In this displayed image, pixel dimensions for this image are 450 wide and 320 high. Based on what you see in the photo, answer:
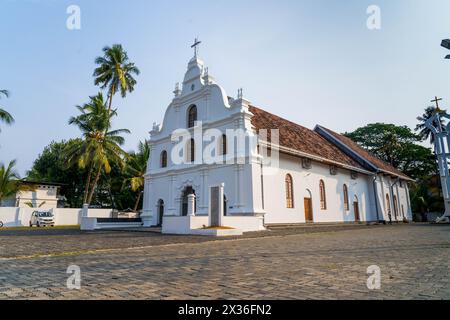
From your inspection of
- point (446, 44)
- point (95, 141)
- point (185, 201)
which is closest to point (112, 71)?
point (95, 141)

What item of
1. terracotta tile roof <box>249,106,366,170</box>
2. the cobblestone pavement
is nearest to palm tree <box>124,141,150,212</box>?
terracotta tile roof <box>249,106,366,170</box>

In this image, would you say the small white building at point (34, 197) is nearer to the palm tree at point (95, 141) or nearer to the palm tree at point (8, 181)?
the palm tree at point (8, 181)

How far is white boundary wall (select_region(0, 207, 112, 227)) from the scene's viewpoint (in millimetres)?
27719

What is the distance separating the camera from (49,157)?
40.2 metres

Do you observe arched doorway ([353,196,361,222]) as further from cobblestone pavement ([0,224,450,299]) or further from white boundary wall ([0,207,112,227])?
white boundary wall ([0,207,112,227])

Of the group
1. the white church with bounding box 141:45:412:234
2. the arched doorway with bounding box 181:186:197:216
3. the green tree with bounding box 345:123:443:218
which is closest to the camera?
the white church with bounding box 141:45:412:234

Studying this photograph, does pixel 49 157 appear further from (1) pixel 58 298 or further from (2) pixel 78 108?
(1) pixel 58 298

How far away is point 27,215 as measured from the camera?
28828mm

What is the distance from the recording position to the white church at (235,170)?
17117 mm

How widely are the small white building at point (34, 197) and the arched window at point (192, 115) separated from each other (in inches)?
772

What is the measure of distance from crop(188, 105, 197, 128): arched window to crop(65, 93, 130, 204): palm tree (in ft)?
33.7

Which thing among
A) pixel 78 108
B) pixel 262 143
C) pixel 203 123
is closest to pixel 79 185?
pixel 78 108

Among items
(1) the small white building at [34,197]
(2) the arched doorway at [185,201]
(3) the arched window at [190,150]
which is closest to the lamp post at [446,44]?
(3) the arched window at [190,150]
